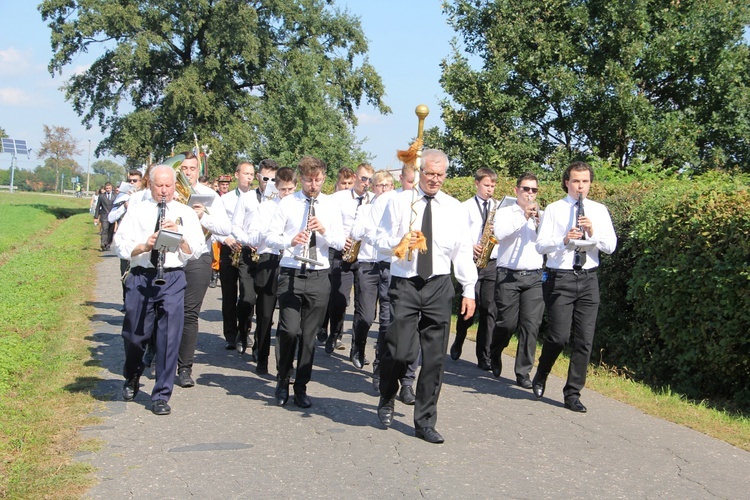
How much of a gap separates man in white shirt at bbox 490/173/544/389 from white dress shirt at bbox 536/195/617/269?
0.83m

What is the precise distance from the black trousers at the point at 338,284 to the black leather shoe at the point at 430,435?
351cm

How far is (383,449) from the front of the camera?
19.8ft

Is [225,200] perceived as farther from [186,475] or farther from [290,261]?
[186,475]

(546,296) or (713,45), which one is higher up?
(713,45)

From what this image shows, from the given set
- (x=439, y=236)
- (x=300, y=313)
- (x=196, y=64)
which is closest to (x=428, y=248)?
(x=439, y=236)

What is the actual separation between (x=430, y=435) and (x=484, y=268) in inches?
138

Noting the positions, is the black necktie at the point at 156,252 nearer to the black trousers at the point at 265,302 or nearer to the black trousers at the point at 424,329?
the black trousers at the point at 265,302

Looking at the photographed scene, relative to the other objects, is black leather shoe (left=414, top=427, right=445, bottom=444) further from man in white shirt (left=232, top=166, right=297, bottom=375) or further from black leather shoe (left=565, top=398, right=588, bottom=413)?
man in white shirt (left=232, top=166, right=297, bottom=375)

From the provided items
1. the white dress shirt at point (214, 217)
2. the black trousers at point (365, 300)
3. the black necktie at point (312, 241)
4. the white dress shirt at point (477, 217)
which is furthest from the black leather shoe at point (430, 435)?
the white dress shirt at point (477, 217)

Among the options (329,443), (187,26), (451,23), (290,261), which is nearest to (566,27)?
(451,23)

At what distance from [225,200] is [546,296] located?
14.9 feet

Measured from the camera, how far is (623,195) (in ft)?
32.3

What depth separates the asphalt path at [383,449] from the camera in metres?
5.21

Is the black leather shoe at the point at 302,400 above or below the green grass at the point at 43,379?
above
